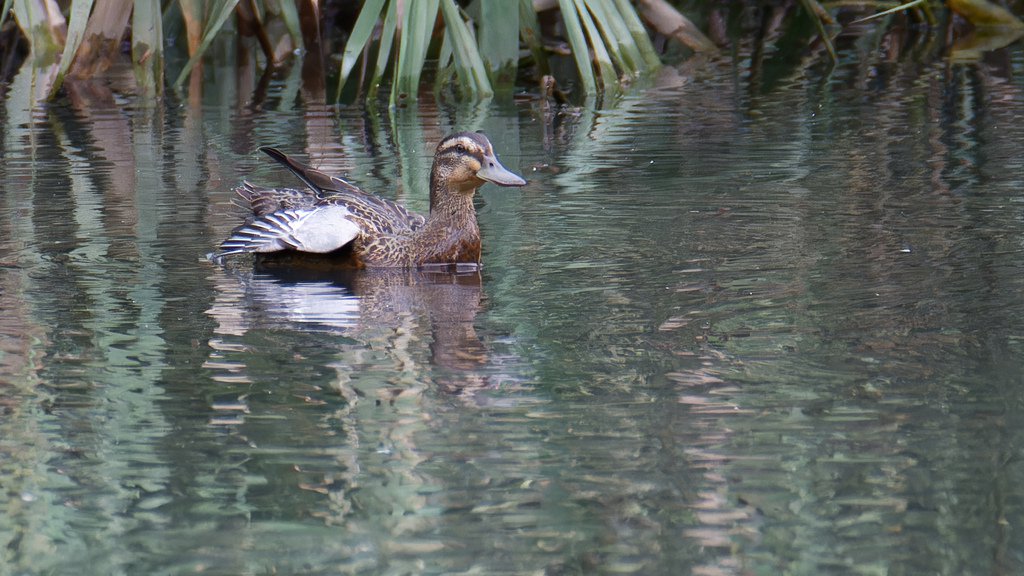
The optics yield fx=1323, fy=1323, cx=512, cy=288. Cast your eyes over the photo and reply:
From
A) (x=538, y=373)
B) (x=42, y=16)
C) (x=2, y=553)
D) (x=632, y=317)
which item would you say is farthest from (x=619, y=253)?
(x=42, y=16)

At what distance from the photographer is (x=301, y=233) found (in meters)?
6.02

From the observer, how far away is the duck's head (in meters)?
6.14

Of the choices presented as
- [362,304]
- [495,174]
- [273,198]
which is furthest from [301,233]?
[495,174]

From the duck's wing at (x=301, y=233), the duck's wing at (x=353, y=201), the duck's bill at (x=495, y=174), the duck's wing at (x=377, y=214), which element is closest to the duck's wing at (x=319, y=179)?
the duck's wing at (x=353, y=201)

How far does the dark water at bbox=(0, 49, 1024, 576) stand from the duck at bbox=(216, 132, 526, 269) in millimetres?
185

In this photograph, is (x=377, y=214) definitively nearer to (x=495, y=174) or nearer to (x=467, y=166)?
(x=467, y=166)

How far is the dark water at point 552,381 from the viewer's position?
317 centimetres

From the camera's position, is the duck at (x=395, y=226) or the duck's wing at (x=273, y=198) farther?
the duck's wing at (x=273, y=198)

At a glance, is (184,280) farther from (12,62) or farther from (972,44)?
(972,44)

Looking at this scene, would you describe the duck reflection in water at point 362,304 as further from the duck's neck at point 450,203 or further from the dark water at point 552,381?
the duck's neck at point 450,203

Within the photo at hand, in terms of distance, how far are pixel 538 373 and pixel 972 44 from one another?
11779mm

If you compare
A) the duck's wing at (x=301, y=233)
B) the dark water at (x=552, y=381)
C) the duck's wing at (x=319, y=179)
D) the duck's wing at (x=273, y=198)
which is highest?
the duck's wing at (x=319, y=179)

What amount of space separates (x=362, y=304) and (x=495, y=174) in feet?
3.54

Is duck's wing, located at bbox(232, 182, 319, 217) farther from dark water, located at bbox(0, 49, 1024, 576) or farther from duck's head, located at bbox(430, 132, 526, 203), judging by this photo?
duck's head, located at bbox(430, 132, 526, 203)
